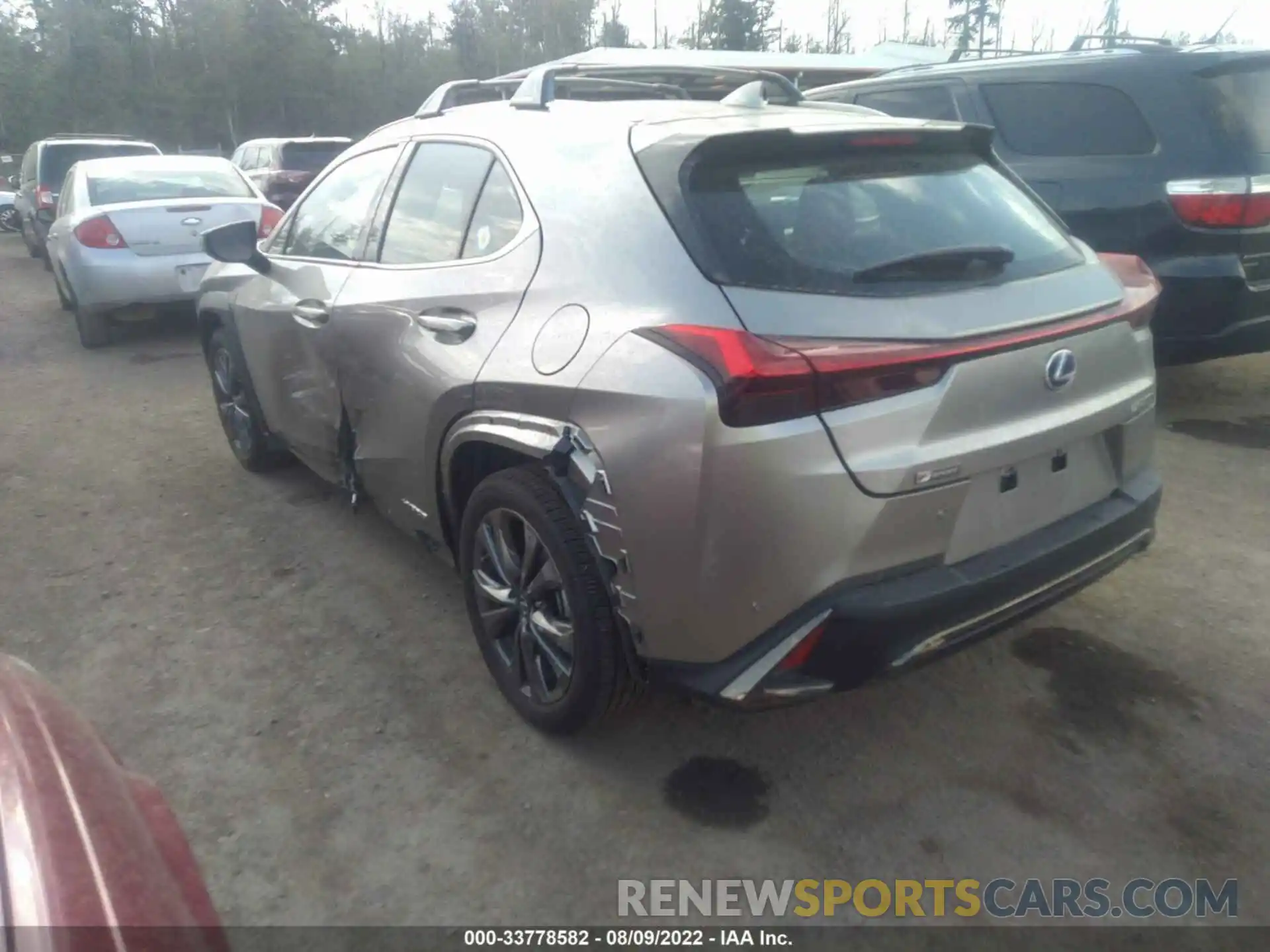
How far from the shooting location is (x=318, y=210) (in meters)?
4.28

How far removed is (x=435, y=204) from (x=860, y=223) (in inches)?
58.0

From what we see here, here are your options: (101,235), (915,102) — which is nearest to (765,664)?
(915,102)

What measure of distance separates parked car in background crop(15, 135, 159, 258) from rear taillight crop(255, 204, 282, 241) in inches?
223

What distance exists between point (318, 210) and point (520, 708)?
2.29 metres

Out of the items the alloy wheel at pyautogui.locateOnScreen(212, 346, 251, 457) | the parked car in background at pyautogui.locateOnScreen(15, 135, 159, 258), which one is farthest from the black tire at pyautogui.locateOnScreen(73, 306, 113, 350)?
the parked car in background at pyautogui.locateOnScreen(15, 135, 159, 258)

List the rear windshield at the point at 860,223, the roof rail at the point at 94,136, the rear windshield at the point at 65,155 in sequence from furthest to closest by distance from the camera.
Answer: the roof rail at the point at 94,136, the rear windshield at the point at 65,155, the rear windshield at the point at 860,223

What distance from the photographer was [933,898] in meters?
2.49

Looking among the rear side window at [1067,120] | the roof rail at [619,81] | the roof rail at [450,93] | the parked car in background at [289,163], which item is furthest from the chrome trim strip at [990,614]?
the parked car in background at [289,163]

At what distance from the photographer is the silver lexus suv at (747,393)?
231cm

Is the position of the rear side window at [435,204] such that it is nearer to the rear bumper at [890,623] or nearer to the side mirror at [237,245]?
A: the side mirror at [237,245]

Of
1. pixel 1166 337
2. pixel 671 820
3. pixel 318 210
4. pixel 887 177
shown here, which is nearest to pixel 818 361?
pixel 887 177

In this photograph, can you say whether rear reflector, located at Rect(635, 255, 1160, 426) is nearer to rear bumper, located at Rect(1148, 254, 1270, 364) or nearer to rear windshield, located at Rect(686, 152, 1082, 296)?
rear windshield, located at Rect(686, 152, 1082, 296)

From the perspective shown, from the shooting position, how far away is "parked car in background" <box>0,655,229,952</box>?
1.29 metres

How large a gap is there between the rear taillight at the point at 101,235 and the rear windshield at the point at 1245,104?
7.39 metres
